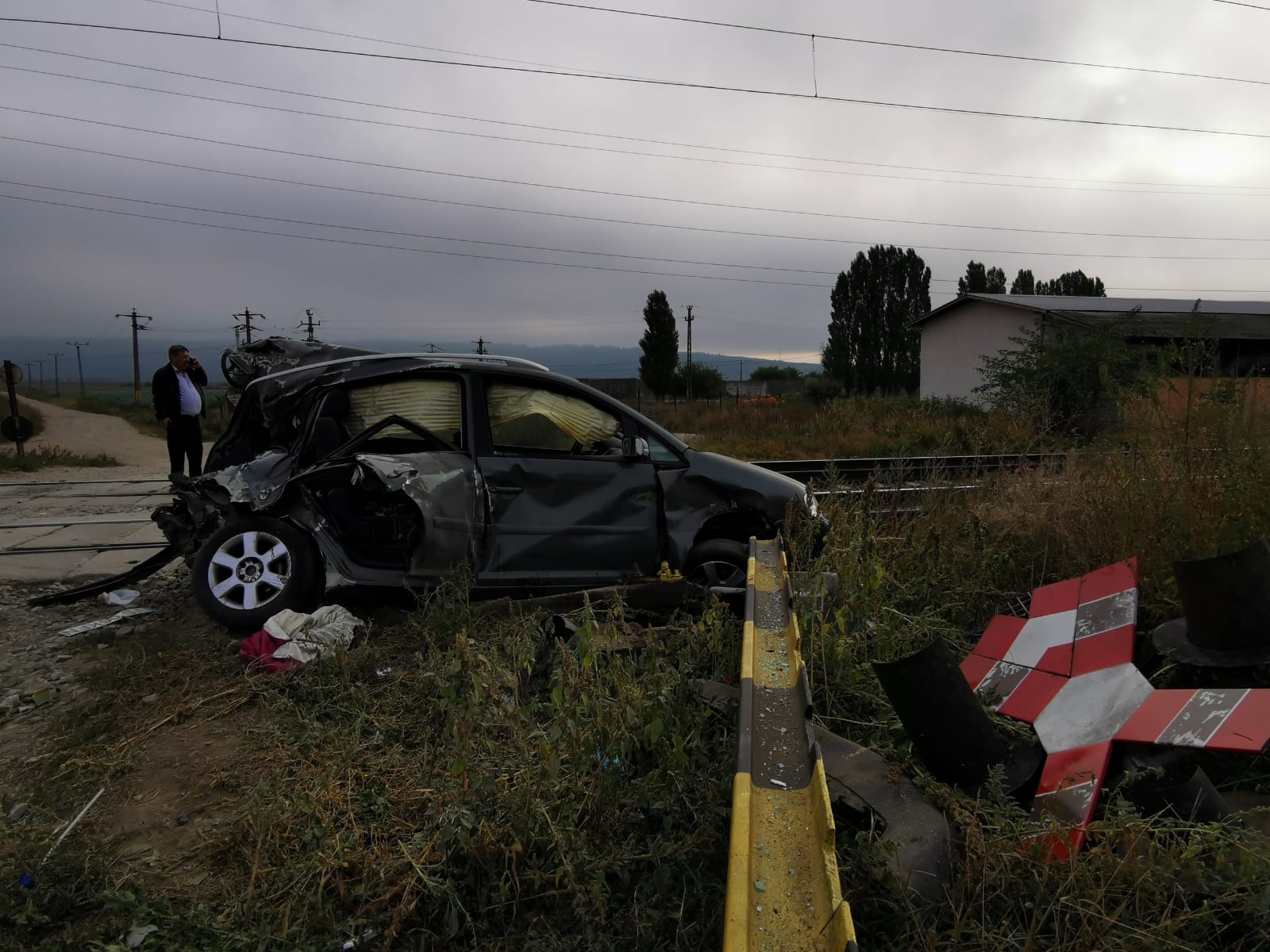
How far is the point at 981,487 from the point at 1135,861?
4.61 metres

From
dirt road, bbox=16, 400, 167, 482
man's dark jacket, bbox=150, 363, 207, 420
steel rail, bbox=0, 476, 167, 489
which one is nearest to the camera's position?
man's dark jacket, bbox=150, 363, 207, 420

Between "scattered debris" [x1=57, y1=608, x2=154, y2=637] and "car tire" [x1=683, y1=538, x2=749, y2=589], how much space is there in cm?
376

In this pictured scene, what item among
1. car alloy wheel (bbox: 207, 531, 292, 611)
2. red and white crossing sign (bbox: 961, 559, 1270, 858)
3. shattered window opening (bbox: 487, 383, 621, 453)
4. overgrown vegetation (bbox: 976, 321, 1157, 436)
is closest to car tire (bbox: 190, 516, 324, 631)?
car alloy wheel (bbox: 207, 531, 292, 611)

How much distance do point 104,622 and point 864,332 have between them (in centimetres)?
5376

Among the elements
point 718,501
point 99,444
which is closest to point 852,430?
point 718,501

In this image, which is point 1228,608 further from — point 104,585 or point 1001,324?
point 1001,324

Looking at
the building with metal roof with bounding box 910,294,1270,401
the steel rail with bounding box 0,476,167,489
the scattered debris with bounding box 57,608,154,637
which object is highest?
the building with metal roof with bounding box 910,294,1270,401

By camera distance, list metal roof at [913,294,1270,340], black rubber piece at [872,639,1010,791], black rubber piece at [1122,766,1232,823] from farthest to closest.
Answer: metal roof at [913,294,1270,340] < black rubber piece at [872,639,1010,791] < black rubber piece at [1122,766,1232,823]

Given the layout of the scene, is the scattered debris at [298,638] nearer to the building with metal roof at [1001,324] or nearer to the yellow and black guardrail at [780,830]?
the yellow and black guardrail at [780,830]

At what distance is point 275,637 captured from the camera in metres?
4.19

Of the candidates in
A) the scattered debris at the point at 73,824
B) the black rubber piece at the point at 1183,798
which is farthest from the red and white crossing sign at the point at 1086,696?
the scattered debris at the point at 73,824

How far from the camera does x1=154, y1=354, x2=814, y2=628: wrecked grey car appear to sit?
14.8 feet

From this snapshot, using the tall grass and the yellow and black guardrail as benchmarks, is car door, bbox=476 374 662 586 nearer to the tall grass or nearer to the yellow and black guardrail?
the yellow and black guardrail

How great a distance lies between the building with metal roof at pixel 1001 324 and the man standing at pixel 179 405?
71.8 feet
